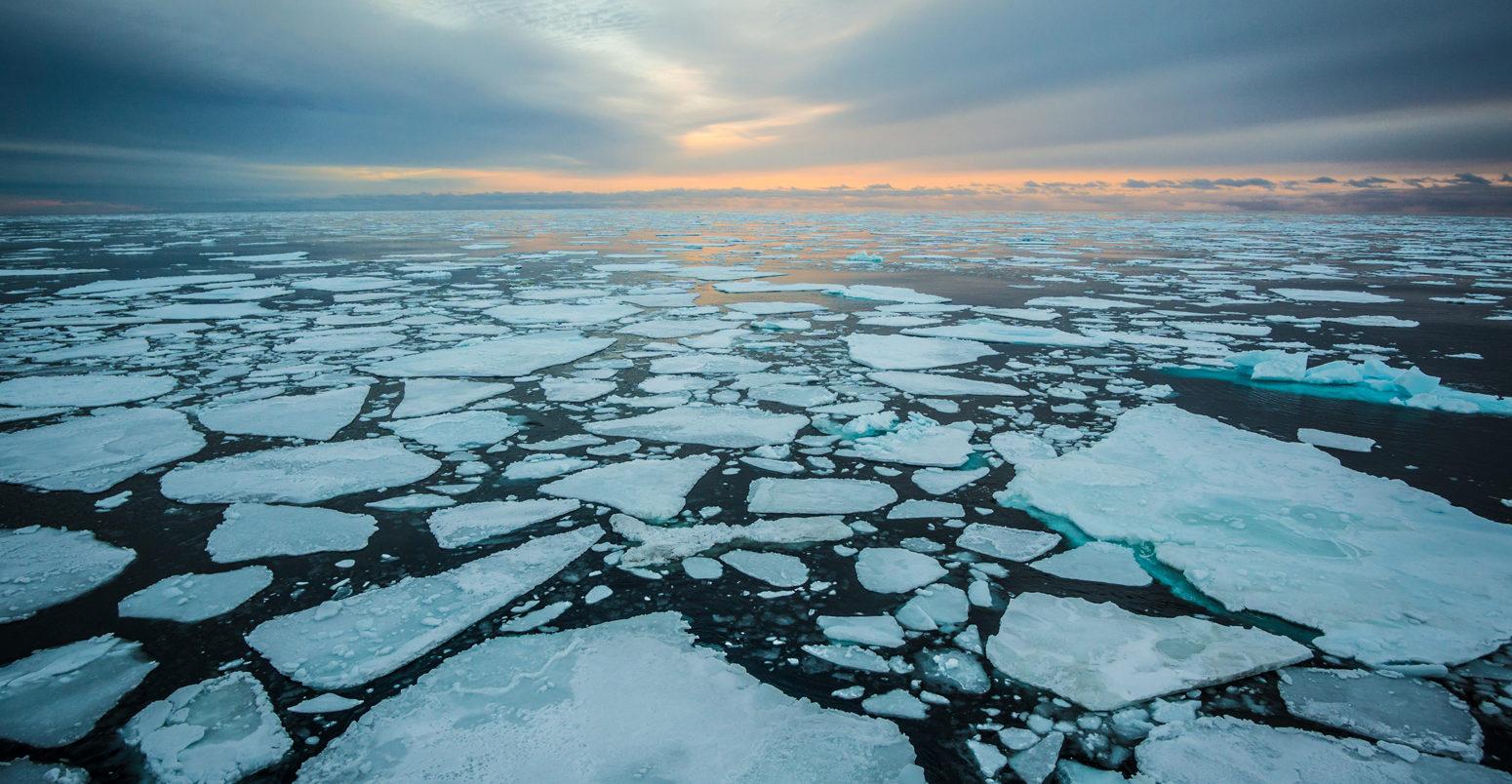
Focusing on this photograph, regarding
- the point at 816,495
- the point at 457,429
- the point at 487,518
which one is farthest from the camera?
the point at 457,429

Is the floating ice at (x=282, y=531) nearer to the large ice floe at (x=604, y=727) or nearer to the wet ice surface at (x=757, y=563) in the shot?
the wet ice surface at (x=757, y=563)

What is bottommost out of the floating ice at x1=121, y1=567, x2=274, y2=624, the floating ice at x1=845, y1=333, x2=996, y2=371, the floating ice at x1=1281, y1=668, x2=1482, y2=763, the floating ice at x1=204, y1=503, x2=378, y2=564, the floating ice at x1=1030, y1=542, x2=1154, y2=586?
the floating ice at x1=121, y1=567, x2=274, y2=624

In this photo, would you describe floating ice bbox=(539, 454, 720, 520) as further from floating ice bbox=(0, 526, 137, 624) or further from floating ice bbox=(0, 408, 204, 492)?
floating ice bbox=(0, 408, 204, 492)

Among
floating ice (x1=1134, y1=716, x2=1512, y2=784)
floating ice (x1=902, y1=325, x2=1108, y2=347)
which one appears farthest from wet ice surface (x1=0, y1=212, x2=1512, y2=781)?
floating ice (x1=902, y1=325, x2=1108, y2=347)

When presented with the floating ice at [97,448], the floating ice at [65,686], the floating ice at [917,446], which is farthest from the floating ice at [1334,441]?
the floating ice at [97,448]

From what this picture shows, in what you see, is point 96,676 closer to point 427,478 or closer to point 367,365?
point 427,478

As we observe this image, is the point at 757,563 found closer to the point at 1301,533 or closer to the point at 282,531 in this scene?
the point at 282,531

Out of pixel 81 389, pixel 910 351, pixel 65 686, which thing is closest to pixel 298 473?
pixel 65 686
